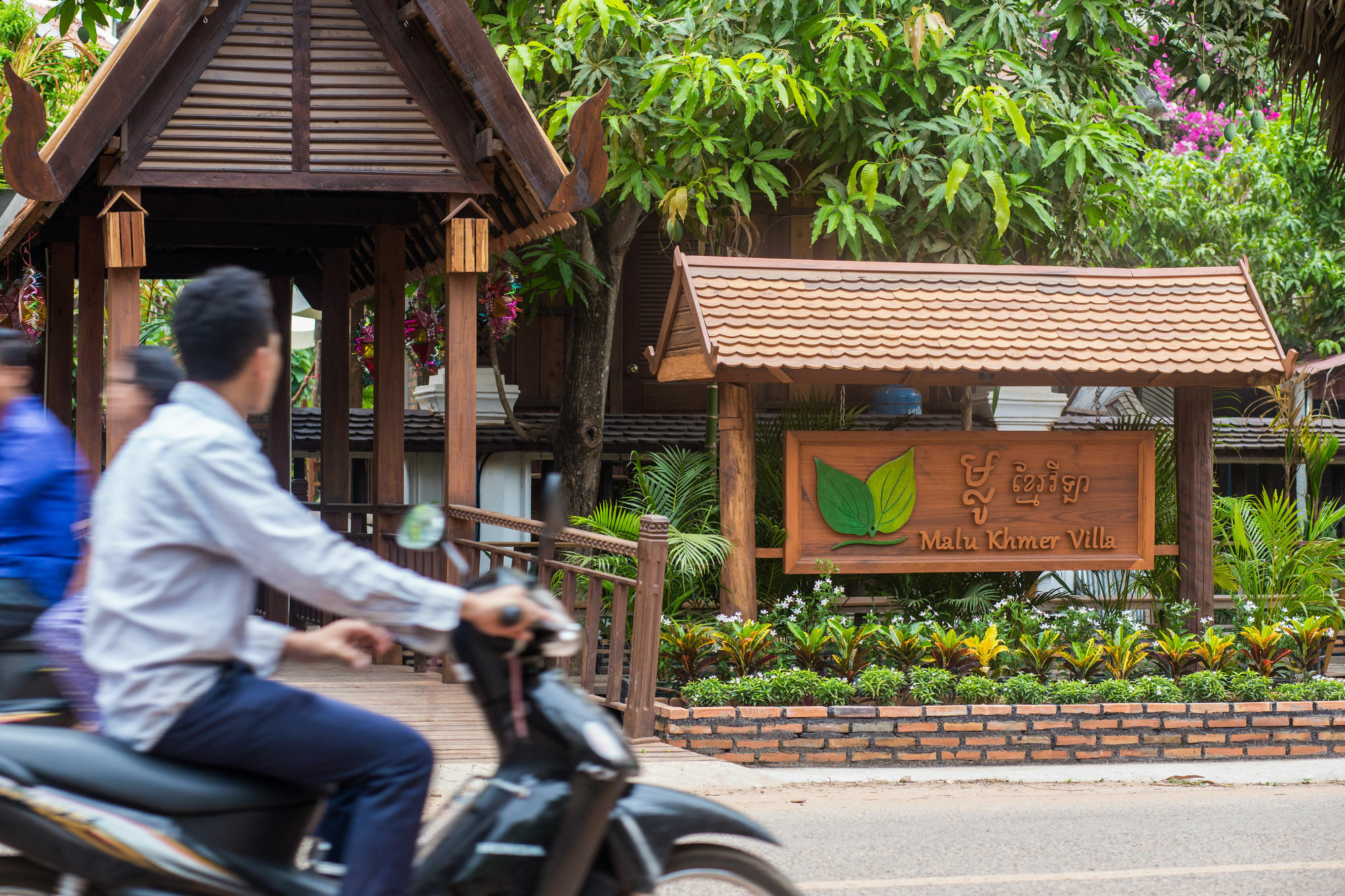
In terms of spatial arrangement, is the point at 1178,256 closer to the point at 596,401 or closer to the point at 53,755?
the point at 596,401

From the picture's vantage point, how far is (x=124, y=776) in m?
2.71

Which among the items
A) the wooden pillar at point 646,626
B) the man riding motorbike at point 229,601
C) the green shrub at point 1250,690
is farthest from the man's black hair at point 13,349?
the green shrub at point 1250,690

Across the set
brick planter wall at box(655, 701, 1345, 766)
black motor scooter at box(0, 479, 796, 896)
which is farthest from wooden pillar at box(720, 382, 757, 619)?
black motor scooter at box(0, 479, 796, 896)

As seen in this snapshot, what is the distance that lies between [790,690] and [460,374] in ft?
9.08

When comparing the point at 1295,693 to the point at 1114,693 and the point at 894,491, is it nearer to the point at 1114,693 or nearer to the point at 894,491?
the point at 1114,693

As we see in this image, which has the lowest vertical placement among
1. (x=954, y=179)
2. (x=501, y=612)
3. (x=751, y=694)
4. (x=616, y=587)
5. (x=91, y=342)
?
(x=751, y=694)

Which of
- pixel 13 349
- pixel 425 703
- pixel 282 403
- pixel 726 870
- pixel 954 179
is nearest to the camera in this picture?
pixel 726 870

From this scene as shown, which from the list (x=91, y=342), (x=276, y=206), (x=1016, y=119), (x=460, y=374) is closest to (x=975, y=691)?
(x=460, y=374)

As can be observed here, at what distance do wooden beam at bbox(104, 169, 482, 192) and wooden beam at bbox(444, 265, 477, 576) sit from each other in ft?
1.87

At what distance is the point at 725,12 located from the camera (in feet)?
37.0

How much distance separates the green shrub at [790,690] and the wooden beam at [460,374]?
2.13 metres

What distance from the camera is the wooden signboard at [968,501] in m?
9.23

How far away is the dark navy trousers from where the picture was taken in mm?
2730

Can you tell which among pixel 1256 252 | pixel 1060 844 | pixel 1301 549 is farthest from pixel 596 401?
pixel 1256 252
